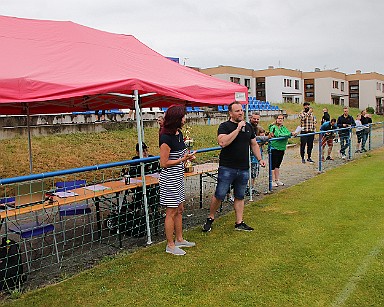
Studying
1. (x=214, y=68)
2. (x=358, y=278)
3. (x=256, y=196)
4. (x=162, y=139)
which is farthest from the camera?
(x=214, y=68)

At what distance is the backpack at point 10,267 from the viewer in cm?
401

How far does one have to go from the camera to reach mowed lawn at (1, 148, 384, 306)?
12.2ft

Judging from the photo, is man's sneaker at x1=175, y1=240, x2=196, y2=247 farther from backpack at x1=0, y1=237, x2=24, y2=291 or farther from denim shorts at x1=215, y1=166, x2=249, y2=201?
backpack at x1=0, y1=237, x2=24, y2=291

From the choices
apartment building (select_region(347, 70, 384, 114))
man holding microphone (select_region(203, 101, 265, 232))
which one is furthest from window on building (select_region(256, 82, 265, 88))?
man holding microphone (select_region(203, 101, 265, 232))

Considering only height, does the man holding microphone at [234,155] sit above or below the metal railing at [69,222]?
above

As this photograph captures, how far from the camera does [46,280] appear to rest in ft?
14.0

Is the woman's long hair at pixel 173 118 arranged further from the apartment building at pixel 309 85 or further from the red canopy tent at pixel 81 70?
the apartment building at pixel 309 85

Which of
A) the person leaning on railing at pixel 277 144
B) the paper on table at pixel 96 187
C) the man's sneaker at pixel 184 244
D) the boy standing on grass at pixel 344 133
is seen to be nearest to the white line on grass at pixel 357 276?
the man's sneaker at pixel 184 244

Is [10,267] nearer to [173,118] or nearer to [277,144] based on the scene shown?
[173,118]

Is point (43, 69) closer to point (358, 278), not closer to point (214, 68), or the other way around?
point (358, 278)

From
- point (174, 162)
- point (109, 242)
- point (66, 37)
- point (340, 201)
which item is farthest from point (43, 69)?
point (340, 201)

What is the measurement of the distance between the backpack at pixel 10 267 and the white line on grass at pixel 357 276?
3.11m

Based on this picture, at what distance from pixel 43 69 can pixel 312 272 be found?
389cm

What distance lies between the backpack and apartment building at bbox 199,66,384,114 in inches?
2182
